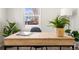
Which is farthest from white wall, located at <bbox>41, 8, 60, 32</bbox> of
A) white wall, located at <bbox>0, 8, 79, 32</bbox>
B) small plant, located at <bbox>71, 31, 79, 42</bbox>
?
small plant, located at <bbox>71, 31, 79, 42</bbox>

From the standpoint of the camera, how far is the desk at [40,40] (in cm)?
112

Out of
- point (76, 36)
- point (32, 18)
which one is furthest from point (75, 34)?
point (32, 18)

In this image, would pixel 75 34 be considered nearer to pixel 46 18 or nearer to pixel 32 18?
pixel 46 18

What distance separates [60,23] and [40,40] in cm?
24

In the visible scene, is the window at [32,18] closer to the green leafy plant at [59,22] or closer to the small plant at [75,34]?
the green leafy plant at [59,22]

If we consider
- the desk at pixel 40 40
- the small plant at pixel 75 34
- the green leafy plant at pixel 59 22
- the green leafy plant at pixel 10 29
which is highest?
the green leafy plant at pixel 59 22

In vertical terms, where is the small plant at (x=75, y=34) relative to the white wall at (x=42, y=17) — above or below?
below

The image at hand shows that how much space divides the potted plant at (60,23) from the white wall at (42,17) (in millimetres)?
40

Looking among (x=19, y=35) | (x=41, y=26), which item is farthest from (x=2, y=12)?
(x=41, y=26)

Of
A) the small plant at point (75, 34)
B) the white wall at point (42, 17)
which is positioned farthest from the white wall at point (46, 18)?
the small plant at point (75, 34)

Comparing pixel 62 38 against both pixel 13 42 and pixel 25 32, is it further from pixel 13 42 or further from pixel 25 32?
pixel 13 42

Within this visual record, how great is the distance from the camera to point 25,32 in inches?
45.7
